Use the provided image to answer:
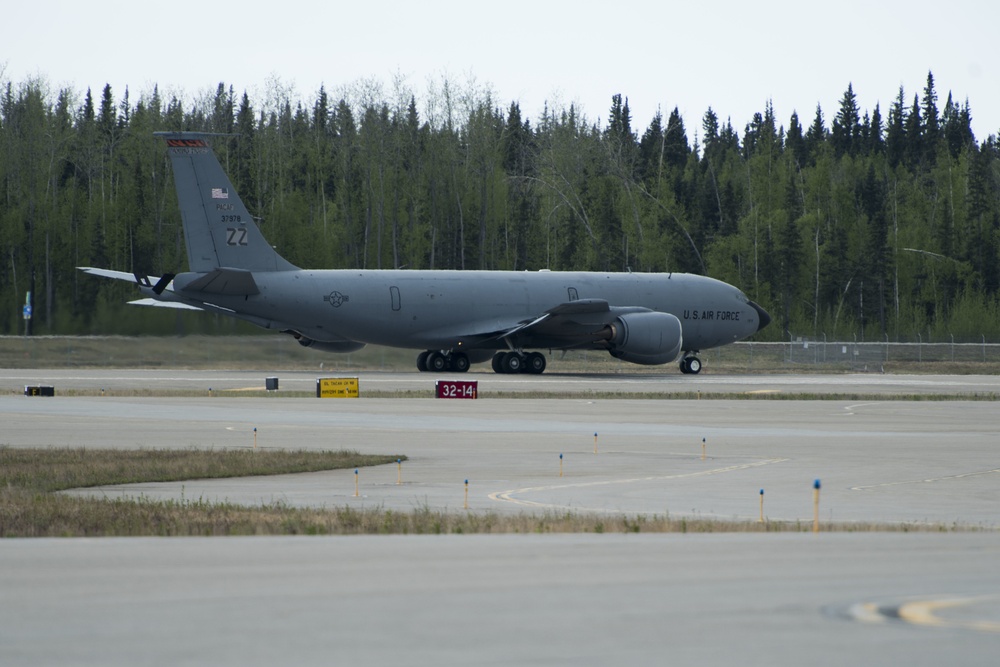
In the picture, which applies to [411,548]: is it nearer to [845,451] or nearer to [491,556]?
[491,556]

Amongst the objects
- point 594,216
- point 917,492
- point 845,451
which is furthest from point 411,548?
point 594,216

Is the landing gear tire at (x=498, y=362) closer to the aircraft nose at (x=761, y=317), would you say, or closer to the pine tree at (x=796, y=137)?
the aircraft nose at (x=761, y=317)

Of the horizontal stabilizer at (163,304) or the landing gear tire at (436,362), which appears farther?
the landing gear tire at (436,362)

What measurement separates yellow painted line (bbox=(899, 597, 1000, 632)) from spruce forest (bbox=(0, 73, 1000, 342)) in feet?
262

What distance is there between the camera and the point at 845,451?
25281 millimetres

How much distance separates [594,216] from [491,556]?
93.3 m

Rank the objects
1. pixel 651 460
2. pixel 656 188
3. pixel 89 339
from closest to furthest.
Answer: pixel 651 460, pixel 89 339, pixel 656 188

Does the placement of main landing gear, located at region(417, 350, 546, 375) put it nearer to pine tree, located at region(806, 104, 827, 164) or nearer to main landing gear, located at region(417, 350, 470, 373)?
main landing gear, located at region(417, 350, 470, 373)

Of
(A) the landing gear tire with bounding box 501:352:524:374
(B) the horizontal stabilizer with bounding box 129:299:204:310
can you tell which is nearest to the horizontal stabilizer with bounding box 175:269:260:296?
(B) the horizontal stabilizer with bounding box 129:299:204:310

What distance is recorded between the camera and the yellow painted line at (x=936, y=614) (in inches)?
356

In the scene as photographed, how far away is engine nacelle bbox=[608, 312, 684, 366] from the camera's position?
173ft

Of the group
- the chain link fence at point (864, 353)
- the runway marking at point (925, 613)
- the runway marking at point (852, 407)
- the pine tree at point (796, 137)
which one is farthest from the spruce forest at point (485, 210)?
the runway marking at point (925, 613)

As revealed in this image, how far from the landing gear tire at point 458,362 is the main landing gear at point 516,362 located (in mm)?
1350

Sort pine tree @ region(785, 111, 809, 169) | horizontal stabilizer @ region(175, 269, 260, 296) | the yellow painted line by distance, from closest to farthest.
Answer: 1. the yellow painted line
2. horizontal stabilizer @ region(175, 269, 260, 296)
3. pine tree @ region(785, 111, 809, 169)
